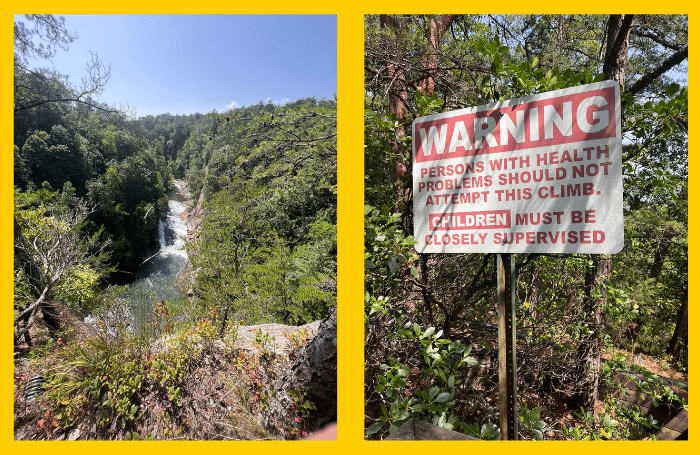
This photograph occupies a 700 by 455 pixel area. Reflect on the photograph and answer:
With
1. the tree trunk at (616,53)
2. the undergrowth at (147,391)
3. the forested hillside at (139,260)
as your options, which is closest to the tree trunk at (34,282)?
the forested hillside at (139,260)

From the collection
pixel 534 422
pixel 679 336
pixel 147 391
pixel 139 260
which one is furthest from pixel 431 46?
pixel 679 336

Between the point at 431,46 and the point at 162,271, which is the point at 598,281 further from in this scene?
the point at 162,271

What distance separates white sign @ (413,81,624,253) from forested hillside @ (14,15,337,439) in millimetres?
1315

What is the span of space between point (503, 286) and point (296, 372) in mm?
1588

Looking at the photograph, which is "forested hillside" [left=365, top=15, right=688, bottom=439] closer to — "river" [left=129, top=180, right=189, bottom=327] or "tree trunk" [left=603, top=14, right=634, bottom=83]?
"tree trunk" [left=603, top=14, right=634, bottom=83]

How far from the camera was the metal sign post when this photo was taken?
3.93ft

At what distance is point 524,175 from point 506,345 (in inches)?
25.5

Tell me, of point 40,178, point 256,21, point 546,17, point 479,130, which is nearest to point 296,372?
point 479,130

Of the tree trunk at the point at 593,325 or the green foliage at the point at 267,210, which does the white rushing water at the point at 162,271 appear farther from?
the tree trunk at the point at 593,325

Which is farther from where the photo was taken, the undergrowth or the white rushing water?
the white rushing water

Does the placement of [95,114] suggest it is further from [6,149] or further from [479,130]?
[479,130]

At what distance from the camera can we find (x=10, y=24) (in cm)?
147

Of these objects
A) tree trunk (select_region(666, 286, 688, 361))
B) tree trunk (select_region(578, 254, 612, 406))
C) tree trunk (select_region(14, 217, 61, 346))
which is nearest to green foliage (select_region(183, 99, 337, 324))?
tree trunk (select_region(14, 217, 61, 346))

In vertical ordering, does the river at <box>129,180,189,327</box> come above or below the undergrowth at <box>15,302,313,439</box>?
above
